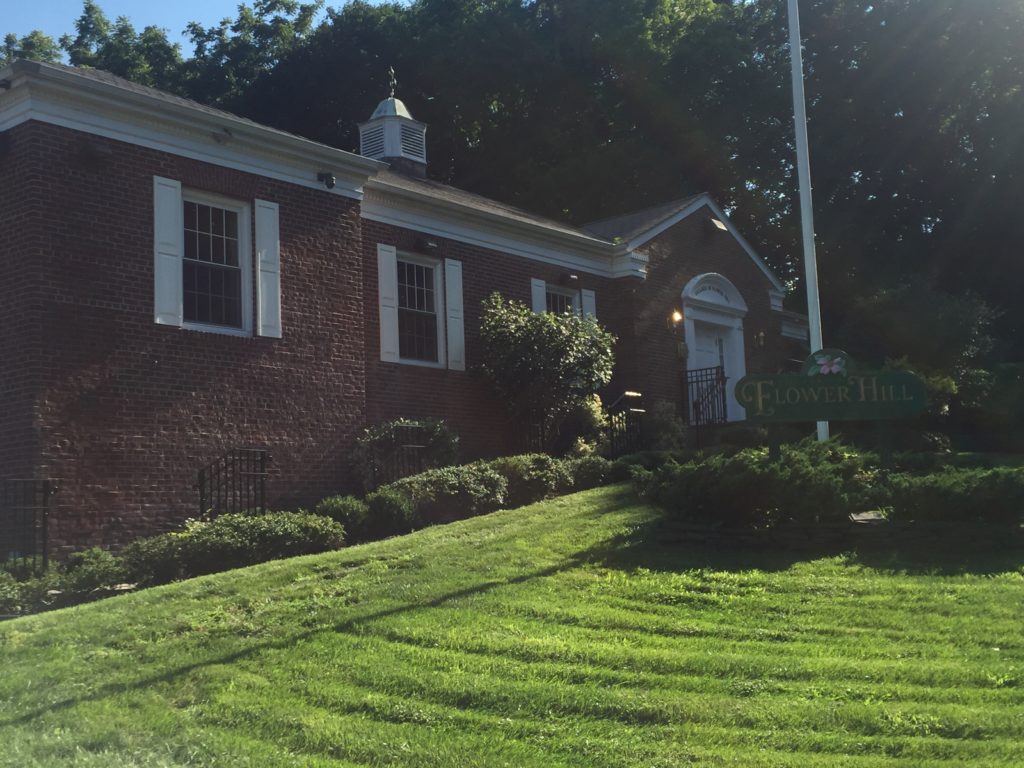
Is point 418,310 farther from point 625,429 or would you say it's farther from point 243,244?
point 625,429

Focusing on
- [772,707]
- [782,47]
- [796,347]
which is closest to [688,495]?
[772,707]

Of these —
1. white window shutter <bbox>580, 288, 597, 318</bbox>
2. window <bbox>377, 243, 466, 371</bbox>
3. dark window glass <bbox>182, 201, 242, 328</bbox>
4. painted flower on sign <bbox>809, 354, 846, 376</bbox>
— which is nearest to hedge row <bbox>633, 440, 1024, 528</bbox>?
painted flower on sign <bbox>809, 354, 846, 376</bbox>

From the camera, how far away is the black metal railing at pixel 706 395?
20797 millimetres

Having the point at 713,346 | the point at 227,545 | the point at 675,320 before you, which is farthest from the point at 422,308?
the point at 713,346

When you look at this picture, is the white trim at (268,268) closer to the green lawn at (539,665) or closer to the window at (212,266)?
the window at (212,266)

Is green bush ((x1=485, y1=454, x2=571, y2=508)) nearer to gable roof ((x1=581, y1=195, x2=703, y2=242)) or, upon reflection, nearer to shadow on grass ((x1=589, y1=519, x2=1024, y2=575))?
shadow on grass ((x1=589, y1=519, x2=1024, y2=575))

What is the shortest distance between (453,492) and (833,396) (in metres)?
4.86

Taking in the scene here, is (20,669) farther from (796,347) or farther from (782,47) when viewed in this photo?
(782,47)

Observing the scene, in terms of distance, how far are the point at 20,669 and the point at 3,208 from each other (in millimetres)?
6715

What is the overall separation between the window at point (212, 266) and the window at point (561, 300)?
267 inches

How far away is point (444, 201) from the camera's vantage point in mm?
16656

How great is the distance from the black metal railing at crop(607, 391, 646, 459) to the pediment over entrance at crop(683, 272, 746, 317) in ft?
11.5

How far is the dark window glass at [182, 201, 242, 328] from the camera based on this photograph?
13227 millimetres

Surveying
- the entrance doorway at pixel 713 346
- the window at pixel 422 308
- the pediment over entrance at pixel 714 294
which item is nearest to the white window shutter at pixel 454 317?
the window at pixel 422 308
